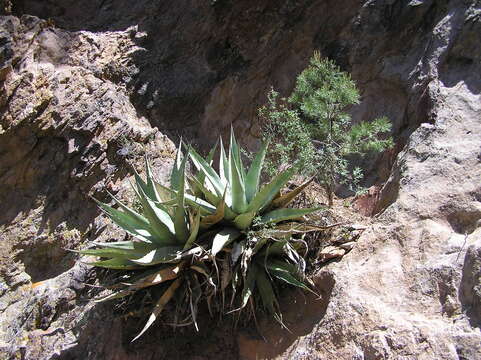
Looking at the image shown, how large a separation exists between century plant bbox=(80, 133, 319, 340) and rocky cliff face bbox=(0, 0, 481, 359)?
13.9 inches

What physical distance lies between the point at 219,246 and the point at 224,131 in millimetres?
2828

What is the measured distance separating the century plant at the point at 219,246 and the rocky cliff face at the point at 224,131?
13.9 inches

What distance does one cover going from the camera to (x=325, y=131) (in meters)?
4.94

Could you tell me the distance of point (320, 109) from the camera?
15.9 ft

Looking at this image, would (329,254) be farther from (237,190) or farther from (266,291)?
(237,190)

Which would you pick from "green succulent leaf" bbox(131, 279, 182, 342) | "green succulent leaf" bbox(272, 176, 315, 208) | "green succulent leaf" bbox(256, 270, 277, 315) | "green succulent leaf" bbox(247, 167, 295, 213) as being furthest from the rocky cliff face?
"green succulent leaf" bbox(247, 167, 295, 213)

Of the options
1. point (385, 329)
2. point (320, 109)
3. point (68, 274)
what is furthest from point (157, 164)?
point (385, 329)

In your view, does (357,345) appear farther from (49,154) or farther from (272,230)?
(49,154)

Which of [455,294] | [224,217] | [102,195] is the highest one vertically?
[102,195]

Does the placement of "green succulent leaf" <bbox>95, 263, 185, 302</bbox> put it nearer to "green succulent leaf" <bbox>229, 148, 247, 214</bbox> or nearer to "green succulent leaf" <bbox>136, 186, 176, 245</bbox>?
"green succulent leaf" <bbox>136, 186, 176, 245</bbox>

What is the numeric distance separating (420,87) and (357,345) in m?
3.03

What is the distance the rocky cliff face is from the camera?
142 inches

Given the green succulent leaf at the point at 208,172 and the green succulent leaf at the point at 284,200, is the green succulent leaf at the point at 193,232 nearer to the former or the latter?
the green succulent leaf at the point at 208,172

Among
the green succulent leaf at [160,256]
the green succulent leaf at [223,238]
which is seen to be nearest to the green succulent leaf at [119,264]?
the green succulent leaf at [160,256]
